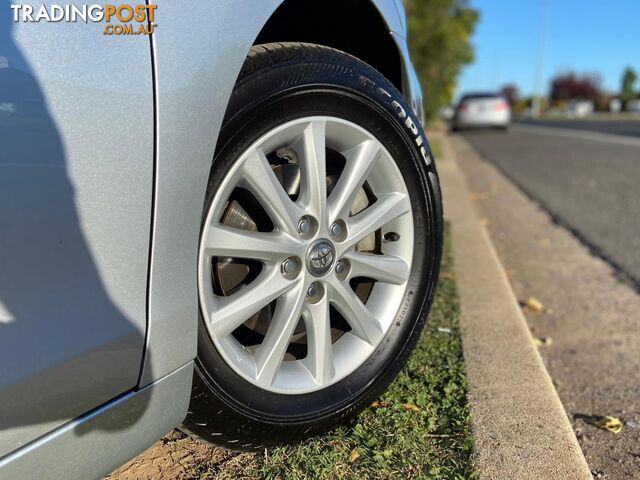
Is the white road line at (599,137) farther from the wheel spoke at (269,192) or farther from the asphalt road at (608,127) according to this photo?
the wheel spoke at (269,192)

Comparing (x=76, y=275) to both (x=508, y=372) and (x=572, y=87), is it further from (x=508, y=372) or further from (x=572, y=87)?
(x=572, y=87)

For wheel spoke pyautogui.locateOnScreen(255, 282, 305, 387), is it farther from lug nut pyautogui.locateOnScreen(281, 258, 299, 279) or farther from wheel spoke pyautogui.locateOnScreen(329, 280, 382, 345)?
wheel spoke pyautogui.locateOnScreen(329, 280, 382, 345)

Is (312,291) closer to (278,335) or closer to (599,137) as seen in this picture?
(278,335)

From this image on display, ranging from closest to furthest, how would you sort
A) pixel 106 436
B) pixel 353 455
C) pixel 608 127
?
pixel 106 436 → pixel 353 455 → pixel 608 127

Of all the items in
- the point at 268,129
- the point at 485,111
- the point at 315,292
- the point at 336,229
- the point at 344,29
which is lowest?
the point at 315,292

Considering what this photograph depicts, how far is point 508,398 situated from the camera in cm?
227

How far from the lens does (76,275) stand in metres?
1.26

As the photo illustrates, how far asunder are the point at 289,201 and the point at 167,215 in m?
0.44

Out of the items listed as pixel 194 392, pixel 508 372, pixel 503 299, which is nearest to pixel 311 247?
pixel 194 392

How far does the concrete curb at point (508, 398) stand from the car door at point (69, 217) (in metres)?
1.17

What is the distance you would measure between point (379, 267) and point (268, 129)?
2.10ft

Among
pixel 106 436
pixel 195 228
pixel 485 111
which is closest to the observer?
pixel 106 436

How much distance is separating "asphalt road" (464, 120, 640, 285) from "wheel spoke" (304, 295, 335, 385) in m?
3.13

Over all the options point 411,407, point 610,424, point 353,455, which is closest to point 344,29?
point 411,407
